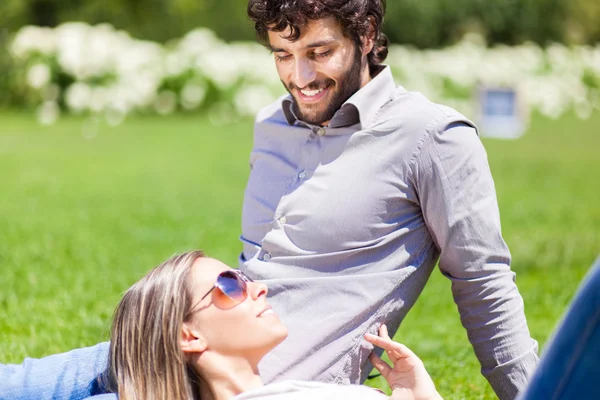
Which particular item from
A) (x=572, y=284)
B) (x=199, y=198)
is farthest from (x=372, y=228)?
(x=199, y=198)

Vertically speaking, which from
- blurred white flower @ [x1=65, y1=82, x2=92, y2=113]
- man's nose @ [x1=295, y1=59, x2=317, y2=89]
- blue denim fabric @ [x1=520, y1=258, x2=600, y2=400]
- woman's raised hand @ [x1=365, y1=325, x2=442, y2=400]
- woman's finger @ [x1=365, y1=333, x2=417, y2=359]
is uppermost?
man's nose @ [x1=295, y1=59, x2=317, y2=89]

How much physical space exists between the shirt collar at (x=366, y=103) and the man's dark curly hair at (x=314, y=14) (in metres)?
0.17

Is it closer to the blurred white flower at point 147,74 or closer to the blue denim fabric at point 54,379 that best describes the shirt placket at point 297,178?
the blue denim fabric at point 54,379

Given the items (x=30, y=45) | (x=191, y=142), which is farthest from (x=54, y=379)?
(x=30, y=45)

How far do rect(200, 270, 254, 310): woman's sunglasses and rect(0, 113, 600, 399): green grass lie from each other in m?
0.67

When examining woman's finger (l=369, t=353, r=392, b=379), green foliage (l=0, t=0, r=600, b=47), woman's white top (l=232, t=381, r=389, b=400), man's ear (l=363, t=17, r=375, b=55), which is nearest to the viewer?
woman's white top (l=232, t=381, r=389, b=400)

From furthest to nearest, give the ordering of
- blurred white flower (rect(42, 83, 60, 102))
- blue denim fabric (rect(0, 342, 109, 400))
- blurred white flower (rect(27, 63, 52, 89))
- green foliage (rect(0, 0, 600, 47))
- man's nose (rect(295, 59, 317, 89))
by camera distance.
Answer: green foliage (rect(0, 0, 600, 47)) → blurred white flower (rect(42, 83, 60, 102)) → blurred white flower (rect(27, 63, 52, 89)) → man's nose (rect(295, 59, 317, 89)) → blue denim fabric (rect(0, 342, 109, 400))

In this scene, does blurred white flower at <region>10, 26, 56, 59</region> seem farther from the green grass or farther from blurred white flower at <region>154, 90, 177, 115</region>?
blurred white flower at <region>154, 90, 177, 115</region>

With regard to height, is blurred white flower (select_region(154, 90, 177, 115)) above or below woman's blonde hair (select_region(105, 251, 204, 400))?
below

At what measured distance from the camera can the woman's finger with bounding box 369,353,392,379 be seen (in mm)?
2534

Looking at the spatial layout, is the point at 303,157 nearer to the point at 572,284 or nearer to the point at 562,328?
the point at 562,328

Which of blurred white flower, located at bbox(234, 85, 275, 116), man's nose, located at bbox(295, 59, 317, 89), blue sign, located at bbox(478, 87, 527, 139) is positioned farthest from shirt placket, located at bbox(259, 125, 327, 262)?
blurred white flower, located at bbox(234, 85, 275, 116)

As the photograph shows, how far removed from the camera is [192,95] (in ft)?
48.8

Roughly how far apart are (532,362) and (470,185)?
21.6 inches
